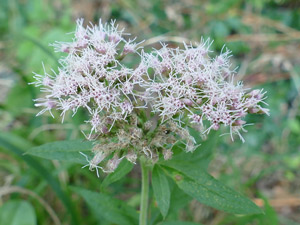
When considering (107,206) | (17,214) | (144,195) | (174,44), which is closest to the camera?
(144,195)

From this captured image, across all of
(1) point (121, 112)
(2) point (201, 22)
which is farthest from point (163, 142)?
(2) point (201, 22)

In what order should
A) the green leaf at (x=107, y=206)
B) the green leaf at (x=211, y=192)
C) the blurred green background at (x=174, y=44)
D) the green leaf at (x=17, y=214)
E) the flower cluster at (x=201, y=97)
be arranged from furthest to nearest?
the blurred green background at (x=174, y=44)
the green leaf at (x=17, y=214)
the green leaf at (x=107, y=206)
the flower cluster at (x=201, y=97)
the green leaf at (x=211, y=192)

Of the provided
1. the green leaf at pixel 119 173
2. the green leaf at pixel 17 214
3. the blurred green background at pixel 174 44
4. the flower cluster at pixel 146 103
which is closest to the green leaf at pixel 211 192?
the flower cluster at pixel 146 103

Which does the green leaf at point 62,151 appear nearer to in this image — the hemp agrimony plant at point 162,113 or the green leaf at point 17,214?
the hemp agrimony plant at point 162,113

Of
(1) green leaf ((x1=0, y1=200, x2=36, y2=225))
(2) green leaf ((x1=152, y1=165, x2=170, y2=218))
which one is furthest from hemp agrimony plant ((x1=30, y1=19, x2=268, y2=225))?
(1) green leaf ((x1=0, y1=200, x2=36, y2=225))

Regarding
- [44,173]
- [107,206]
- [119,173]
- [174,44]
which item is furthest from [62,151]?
[174,44]

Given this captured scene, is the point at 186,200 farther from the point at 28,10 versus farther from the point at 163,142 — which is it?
the point at 28,10

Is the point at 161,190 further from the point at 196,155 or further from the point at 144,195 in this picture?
the point at 196,155

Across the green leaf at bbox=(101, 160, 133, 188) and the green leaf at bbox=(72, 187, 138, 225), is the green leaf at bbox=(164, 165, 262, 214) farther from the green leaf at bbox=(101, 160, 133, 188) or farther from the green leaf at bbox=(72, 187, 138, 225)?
the green leaf at bbox=(72, 187, 138, 225)
